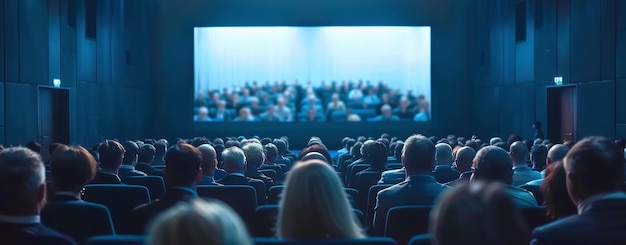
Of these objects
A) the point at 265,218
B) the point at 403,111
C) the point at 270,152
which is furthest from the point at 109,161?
the point at 403,111

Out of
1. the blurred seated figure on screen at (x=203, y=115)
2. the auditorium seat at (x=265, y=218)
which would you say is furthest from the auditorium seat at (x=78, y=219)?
the blurred seated figure on screen at (x=203, y=115)

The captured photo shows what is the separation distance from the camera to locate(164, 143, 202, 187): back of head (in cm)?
427

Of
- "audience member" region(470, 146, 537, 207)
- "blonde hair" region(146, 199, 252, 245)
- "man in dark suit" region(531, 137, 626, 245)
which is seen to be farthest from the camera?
"audience member" region(470, 146, 537, 207)

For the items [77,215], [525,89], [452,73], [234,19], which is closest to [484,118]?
[452,73]

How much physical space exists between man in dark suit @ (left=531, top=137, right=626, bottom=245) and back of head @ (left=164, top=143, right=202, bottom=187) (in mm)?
2016

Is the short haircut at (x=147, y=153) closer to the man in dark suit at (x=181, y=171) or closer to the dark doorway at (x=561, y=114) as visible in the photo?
the man in dark suit at (x=181, y=171)

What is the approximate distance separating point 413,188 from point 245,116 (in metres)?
17.1

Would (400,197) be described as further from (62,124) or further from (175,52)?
(175,52)

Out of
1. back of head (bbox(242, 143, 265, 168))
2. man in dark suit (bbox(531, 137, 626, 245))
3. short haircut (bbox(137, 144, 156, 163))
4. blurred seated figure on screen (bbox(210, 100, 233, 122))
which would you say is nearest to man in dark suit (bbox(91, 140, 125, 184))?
back of head (bbox(242, 143, 265, 168))

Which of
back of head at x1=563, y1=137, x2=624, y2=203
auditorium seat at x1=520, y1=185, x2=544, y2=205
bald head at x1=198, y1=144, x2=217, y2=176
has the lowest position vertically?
auditorium seat at x1=520, y1=185, x2=544, y2=205

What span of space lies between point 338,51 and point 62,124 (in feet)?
28.4

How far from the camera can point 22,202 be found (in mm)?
2994

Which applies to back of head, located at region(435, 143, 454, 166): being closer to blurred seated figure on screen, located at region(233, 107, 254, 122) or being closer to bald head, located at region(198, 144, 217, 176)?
bald head, located at region(198, 144, 217, 176)

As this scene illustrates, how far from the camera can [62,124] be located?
1652 centimetres
